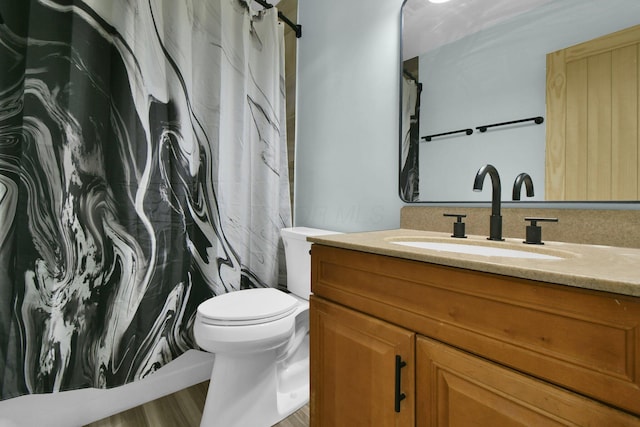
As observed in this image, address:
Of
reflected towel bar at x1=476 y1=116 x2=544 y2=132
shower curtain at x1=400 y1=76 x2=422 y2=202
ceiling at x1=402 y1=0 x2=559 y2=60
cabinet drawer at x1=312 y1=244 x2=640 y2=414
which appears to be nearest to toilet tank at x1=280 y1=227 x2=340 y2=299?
shower curtain at x1=400 y1=76 x2=422 y2=202

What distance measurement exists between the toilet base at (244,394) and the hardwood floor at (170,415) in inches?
2.5

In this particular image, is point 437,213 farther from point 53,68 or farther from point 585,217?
point 53,68

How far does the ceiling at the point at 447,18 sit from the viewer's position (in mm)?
1042

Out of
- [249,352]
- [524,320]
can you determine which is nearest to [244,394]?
[249,352]

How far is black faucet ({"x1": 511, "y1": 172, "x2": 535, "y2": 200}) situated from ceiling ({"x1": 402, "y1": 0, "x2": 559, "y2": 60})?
587mm

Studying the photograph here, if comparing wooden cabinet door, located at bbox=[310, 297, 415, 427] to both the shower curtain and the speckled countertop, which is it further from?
the shower curtain

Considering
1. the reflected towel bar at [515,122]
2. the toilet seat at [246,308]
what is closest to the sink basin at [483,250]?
the reflected towel bar at [515,122]

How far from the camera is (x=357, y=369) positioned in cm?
80

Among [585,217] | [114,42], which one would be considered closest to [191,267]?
[114,42]

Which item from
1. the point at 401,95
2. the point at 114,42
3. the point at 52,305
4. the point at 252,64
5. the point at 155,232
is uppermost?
the point at 252,64

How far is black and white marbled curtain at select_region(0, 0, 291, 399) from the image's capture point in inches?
42.1

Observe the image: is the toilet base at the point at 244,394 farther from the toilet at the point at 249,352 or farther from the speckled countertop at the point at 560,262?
the speckled countertop at the point at 560,262

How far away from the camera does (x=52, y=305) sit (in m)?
1.10

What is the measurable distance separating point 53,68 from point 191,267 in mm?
962
